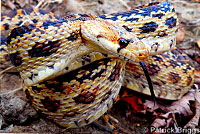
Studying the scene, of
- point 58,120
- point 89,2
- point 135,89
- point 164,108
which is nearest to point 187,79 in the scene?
point 164,108

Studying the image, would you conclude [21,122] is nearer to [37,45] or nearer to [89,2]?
[37,45]

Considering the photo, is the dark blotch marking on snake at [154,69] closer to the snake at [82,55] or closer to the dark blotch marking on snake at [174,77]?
the snake at [82,55]

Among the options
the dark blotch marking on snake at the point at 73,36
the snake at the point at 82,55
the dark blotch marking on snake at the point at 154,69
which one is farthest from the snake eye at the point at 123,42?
the dark blotch marking on snake at the point at 154,69

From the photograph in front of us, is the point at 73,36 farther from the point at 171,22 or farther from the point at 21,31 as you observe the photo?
the point at 171,22

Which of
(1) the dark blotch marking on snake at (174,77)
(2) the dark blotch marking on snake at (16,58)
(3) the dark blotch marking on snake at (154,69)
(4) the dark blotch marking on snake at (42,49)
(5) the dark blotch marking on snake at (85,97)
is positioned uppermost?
(4) the dark blotch marking on snake at (42,49)

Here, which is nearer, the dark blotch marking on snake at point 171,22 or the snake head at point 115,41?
the snake head at point 115,41

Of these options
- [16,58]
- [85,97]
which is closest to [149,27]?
[85,97]

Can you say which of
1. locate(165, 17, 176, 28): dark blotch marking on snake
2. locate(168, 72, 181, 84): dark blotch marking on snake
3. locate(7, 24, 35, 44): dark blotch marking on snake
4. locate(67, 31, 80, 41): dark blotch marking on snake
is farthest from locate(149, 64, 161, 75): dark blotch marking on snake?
locate(7, 24, 35, 44): dark blotch marking on snake
